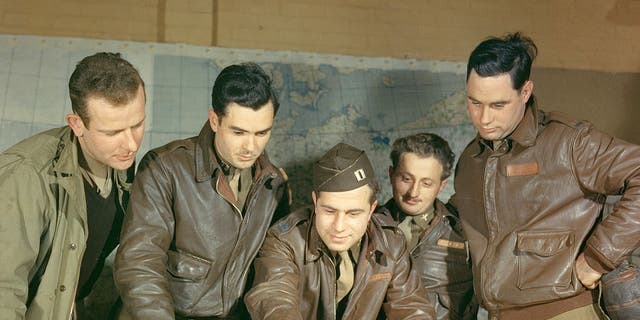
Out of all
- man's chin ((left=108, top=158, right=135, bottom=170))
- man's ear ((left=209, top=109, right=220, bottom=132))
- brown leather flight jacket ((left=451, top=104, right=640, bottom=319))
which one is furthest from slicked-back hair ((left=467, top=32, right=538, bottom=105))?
man's chin ((left=108, top=158, right=135, bottom=170))

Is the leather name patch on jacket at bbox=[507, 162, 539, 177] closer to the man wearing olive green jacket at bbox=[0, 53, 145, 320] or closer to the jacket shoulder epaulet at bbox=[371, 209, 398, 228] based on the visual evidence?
the jacket shoulder epaulet at bbox=[371, 209, 398, 228]

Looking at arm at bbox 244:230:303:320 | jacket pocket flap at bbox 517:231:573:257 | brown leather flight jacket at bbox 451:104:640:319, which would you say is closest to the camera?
arm at bbox 244:230:303:320

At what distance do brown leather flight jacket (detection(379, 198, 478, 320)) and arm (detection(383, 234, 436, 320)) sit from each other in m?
0.36

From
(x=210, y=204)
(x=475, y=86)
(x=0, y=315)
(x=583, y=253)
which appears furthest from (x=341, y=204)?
(x=0, y=315)

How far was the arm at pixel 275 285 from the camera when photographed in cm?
266

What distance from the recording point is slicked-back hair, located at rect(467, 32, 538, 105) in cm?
308

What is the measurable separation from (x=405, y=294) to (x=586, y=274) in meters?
0.77

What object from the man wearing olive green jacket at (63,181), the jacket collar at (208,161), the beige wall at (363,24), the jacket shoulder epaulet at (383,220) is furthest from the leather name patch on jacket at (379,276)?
the beige wall at (363,24)

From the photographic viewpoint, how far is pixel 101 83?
281 centimetres

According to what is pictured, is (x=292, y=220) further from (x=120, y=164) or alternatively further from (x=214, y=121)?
(x=120, y=164)

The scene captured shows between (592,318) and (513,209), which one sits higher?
(513,209)

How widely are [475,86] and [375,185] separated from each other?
64cm

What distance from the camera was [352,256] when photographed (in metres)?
3.08

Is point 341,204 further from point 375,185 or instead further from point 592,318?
point 592,318
